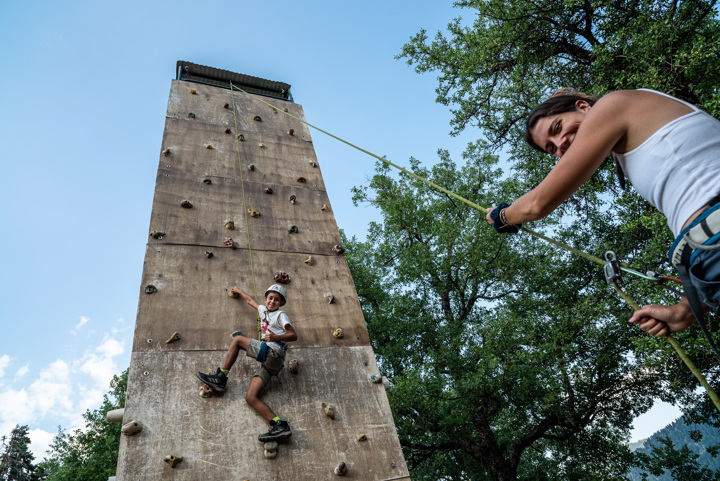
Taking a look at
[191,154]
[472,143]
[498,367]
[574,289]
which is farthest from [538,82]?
[191,154]

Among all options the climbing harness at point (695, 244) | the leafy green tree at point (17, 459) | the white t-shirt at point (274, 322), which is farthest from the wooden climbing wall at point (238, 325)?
the leafy green tree at point (17, 459)

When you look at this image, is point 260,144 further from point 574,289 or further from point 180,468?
point 574,289

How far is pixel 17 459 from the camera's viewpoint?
25469 mm

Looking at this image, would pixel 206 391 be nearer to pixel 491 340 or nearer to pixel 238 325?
pixel 238 325

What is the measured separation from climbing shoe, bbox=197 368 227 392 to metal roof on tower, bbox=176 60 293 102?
15.8 ft

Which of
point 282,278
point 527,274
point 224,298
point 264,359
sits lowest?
point 264,359

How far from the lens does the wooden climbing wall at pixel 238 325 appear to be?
310cm

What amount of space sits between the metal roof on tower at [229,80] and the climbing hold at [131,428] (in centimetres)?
515

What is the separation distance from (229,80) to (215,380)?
5.12 meters

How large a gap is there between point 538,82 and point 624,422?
7656mm

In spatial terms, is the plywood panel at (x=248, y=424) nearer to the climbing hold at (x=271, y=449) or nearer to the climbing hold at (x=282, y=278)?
the climbing hold at (x=271, y=449)

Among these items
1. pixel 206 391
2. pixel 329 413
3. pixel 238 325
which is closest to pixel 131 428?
pixel 206 391

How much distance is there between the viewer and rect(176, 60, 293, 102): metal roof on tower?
669 centimetres

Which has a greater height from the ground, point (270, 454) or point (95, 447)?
point (95, 447)
